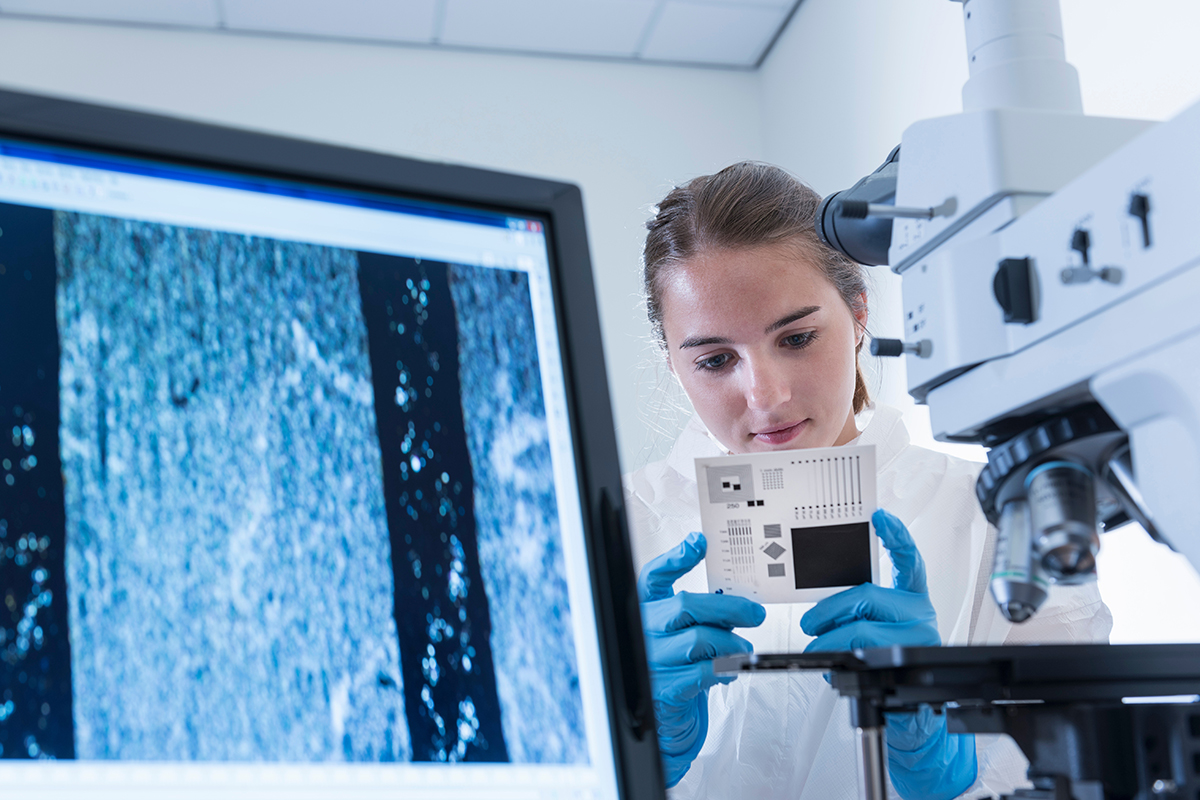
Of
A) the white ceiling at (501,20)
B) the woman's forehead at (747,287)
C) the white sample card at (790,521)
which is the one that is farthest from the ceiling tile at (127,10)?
the white sample card at (790,521)

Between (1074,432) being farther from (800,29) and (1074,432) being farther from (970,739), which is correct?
(800,29)

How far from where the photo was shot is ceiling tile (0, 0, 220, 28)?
2391mm

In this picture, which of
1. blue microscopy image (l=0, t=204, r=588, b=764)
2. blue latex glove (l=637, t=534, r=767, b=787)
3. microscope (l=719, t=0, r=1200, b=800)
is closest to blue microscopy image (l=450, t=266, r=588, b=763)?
blue microscopy image (l=0, t=204, r=588, b=764)

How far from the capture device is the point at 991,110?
0.52m

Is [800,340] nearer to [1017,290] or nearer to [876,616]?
[876,616]

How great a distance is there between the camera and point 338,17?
253 centimetres

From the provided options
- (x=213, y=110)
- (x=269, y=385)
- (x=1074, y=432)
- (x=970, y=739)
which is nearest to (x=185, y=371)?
(x=269, y=385)

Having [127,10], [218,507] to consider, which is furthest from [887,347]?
[127,10]

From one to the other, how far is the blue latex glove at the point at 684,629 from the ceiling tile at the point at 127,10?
7.48 ft

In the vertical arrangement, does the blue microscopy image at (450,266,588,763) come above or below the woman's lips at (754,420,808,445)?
below

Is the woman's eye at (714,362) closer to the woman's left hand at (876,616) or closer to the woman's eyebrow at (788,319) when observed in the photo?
the woman's eyebrow at (788,319)

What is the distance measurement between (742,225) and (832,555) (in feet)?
1.95

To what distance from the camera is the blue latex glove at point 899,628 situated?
869 millimetres

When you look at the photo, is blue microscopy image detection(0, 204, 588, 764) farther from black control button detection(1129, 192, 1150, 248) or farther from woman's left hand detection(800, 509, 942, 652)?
woman's left hand detection(800, 509, 942, 652)
